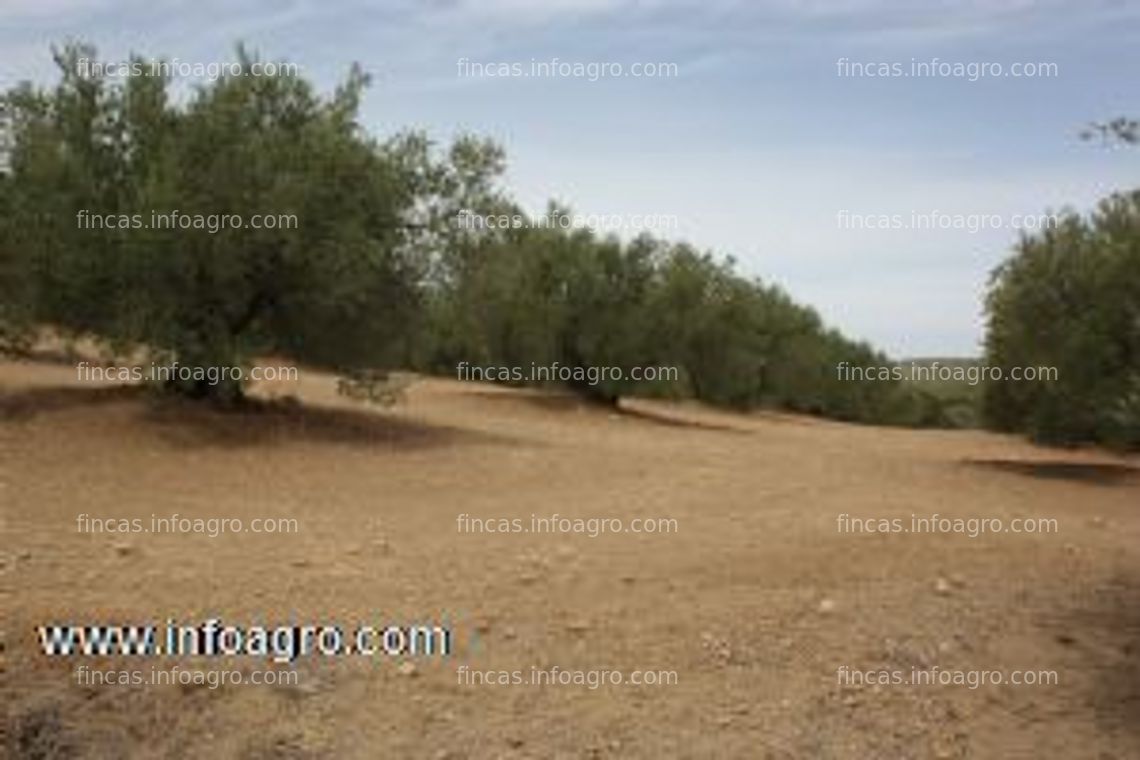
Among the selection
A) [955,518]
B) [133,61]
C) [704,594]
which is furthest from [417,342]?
[704,594]

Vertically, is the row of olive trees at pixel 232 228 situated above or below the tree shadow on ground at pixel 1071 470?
above

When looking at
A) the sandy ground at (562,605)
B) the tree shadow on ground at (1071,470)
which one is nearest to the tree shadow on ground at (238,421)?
the sandy ground at (562,605)

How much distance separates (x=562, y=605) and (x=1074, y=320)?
14.1 m

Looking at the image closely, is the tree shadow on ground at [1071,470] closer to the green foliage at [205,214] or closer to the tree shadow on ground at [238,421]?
the tree shadow on ground at [238,421]

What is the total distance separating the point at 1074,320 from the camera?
22578 mm

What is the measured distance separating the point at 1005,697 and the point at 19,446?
37.6 ft

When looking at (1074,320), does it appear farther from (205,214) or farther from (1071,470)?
(205,214)

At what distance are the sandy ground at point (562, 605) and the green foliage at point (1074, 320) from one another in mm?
4428

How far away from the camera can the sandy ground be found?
9.12 m

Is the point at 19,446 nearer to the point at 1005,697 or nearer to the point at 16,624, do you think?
the point at 16,624

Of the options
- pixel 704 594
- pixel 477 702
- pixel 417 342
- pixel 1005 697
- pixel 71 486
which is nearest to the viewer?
pixel 477 702

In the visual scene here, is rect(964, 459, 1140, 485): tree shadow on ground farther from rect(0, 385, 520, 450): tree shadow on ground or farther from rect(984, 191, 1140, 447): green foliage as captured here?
rect(0, 385, 520, 450): tree shadow on ground

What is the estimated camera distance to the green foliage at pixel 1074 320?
72.9 feet

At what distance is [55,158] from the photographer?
67.4ft
